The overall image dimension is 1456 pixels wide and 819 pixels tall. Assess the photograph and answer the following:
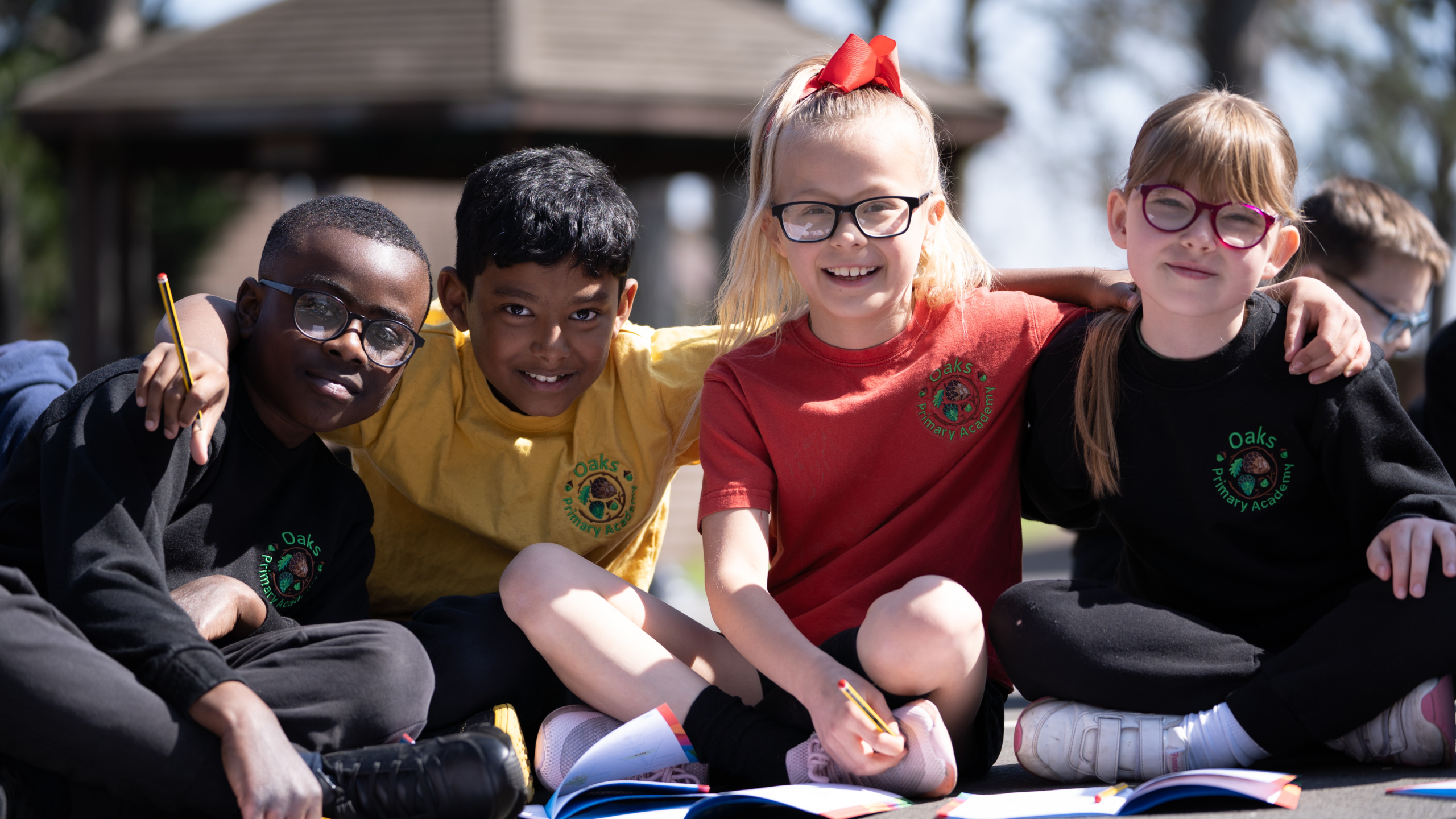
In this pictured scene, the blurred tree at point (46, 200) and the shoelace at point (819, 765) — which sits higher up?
the blurred tree at point (46, 200)

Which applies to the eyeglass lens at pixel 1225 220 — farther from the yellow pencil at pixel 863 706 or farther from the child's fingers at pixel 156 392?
the child's fingers at pixel 156 392

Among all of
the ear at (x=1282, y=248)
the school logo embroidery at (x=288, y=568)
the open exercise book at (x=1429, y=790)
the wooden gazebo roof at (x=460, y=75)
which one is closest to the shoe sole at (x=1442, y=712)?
the open exercise book at (x=1429, y=790)

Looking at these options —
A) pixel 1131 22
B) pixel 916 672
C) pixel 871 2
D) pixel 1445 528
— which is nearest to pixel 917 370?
pixel 916 672

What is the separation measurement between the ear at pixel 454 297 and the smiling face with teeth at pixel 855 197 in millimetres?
784

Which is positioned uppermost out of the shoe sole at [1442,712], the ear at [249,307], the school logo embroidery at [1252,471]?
the ear at [249,307]

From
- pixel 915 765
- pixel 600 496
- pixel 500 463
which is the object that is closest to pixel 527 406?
pixel 500 463

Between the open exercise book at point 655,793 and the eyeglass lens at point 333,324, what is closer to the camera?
the open exercise book at point 655,793

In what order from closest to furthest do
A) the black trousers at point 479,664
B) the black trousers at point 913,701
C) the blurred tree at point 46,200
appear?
1. the black trousers at point 913,701
2. the black trousers at point 479,664
3. the blurred tree at point 46,200

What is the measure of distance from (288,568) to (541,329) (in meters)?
0.70

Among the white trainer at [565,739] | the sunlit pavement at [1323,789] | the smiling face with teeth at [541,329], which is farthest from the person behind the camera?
the smiling face with teeth at [541,329]

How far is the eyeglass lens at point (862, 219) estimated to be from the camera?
2293mm

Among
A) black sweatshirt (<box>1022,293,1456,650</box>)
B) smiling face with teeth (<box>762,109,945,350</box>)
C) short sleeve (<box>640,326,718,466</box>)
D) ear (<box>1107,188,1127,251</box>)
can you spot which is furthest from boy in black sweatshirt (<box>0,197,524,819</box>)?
ear (<box>1107,188,1127,251</box>)

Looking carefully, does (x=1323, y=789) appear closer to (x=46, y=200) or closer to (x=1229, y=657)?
(x=1229, y=657)

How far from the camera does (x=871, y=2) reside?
17156mm
